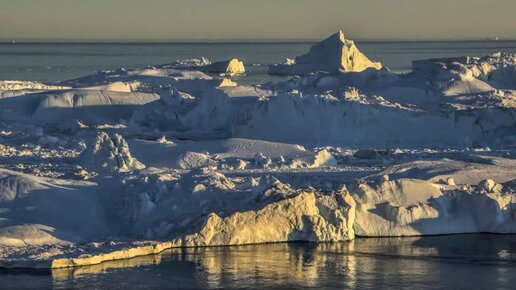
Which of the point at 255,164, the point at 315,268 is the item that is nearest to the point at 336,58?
the point at 255,164

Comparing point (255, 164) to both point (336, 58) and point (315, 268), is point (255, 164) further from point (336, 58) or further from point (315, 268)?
point (336, 58)

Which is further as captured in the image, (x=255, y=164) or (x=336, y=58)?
(x=336, y=58)

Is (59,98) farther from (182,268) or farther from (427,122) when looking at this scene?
(182,268)

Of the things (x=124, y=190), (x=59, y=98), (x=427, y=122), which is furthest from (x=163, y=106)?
(x=124, y=190)

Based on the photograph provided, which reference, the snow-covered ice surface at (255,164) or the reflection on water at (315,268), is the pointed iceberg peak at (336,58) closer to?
the snow-covered ice surface at (255,164)

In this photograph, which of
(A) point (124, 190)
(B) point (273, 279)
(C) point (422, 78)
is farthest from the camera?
(C) point (422, 78)

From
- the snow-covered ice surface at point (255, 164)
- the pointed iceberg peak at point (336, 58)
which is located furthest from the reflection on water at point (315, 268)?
the pointed iceberg peak at point (336, 58)
